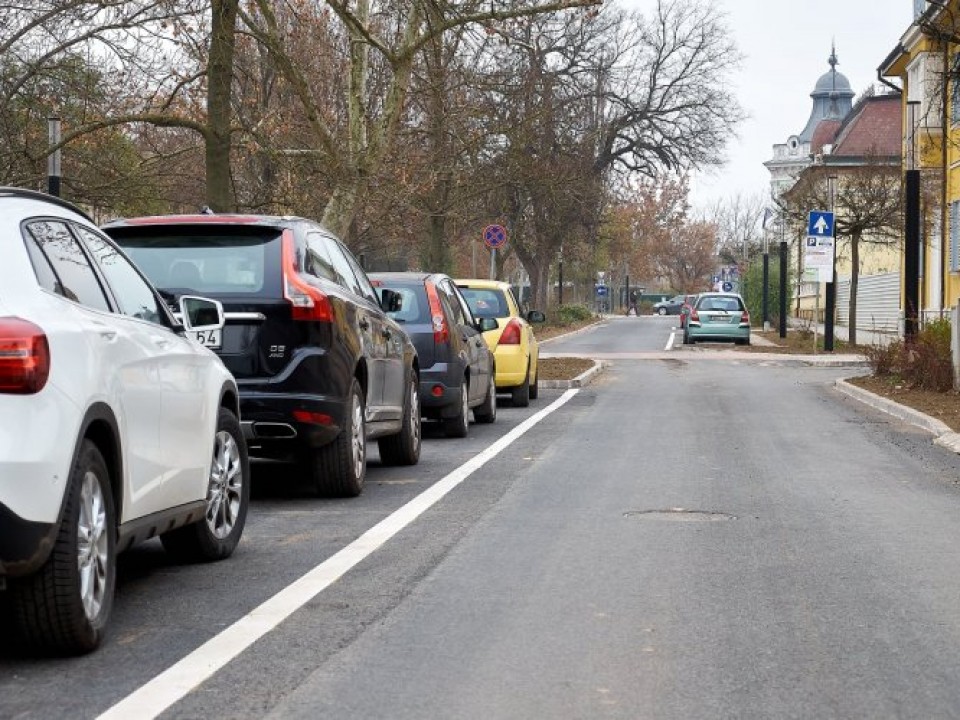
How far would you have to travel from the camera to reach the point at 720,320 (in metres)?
47.7

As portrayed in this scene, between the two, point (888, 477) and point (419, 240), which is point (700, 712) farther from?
point (419, 240)

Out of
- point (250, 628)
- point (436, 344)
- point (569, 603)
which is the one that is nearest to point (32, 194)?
point (250, 628)

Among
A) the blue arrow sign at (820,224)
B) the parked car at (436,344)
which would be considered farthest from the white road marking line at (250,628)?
the blue arrow sign at (820,224)

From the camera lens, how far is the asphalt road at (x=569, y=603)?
5.30 m

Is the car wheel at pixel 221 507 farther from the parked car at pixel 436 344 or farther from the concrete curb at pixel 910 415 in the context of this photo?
the concrete curb at pixel 910 415

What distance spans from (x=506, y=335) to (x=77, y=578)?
50.6 feet

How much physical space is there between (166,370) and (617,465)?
22.8ft

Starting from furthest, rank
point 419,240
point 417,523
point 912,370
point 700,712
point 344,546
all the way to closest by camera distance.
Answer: point 419,240 < point 912,370 < point 417,523 < point 344,546 < point 700,712

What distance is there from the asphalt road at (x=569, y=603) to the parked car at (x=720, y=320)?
3408 centimetres

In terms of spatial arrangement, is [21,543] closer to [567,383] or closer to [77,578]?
[77,578]

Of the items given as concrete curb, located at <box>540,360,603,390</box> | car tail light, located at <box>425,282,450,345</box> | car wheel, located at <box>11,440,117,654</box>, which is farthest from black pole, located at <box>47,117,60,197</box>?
car wheel, located at <box>11,440,117,654</box>

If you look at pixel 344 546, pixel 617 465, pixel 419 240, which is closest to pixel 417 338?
pixel 617 465

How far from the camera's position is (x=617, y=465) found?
44.0 feet

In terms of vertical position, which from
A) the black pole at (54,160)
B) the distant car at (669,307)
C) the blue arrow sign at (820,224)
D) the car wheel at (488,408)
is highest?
the black pole at (54,160)
